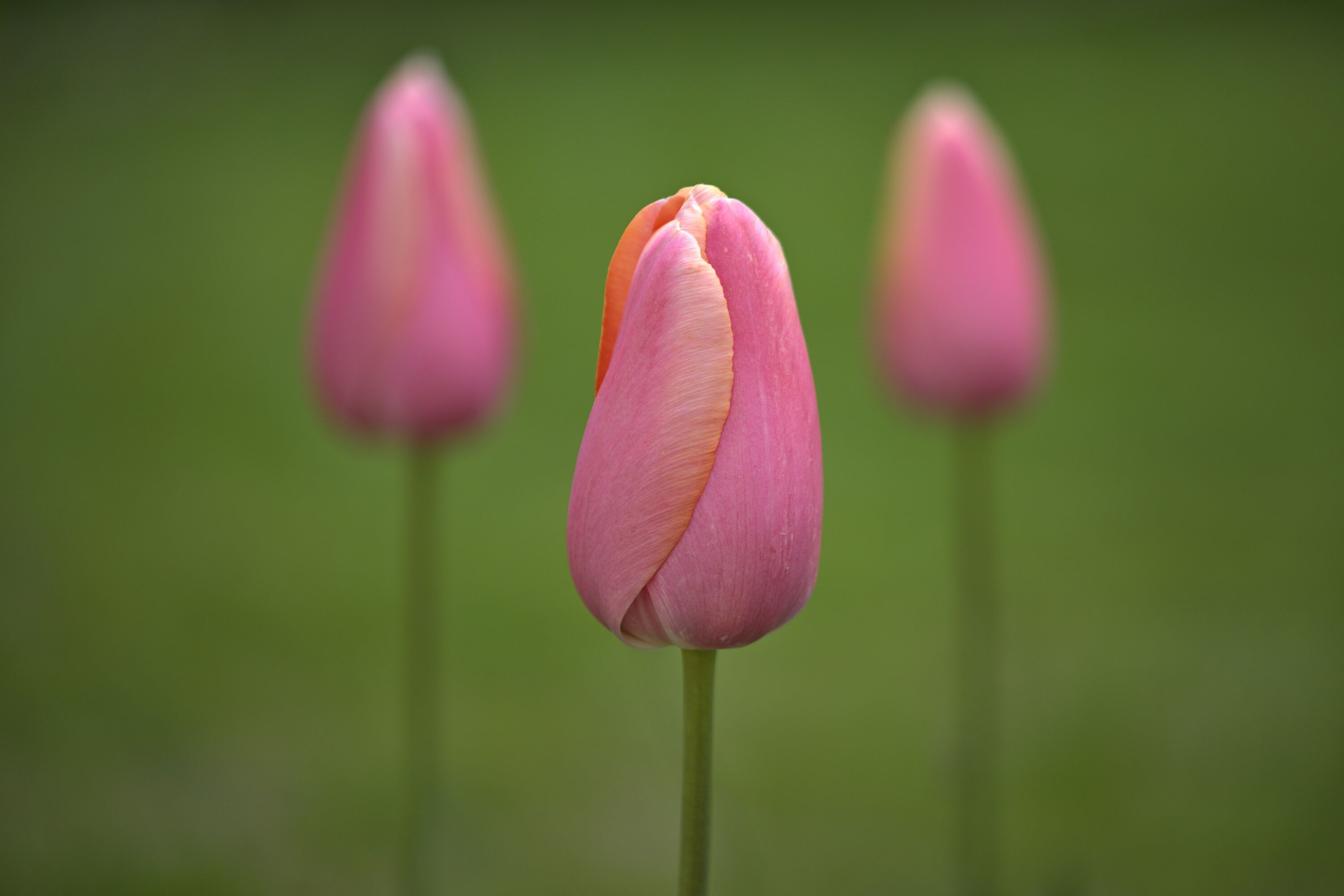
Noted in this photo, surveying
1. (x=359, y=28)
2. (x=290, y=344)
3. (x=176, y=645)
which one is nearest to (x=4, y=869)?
(x=176, y=645)

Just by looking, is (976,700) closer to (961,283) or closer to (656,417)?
(961,283)

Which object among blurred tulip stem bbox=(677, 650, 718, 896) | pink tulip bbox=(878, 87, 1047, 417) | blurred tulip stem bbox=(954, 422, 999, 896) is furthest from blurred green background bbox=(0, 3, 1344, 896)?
blurred tulip stem bbox=(677, 650, 718, 896)

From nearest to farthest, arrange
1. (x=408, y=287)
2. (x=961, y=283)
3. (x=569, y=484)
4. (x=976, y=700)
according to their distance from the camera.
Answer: (x=408, y=287)
(x=961, y=283)
(x=976, y=700)
(x=569, y=484)

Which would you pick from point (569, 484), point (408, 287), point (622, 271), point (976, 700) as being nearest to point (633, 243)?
point (622, 271)

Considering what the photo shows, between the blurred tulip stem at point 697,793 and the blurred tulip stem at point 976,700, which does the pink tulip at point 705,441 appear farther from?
the blurred tulip stem at point 976,700

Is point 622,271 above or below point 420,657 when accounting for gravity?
above

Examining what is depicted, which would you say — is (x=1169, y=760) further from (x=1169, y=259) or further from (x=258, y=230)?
(x=258, y=230)

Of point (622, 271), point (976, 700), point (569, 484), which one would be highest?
point (622, 271)

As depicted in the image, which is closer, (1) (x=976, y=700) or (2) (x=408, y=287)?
(2) (x=408, y=287)
